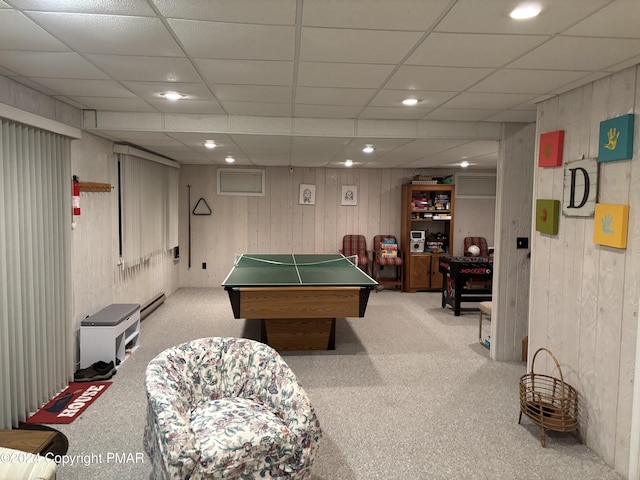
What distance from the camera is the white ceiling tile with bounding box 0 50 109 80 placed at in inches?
94.5

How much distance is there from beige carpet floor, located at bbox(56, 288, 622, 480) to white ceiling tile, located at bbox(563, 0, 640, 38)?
2331mm

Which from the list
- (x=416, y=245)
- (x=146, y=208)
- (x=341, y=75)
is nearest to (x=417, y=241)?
(x=416, y=245)

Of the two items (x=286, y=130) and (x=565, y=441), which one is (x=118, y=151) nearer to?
(x=286, y=130)

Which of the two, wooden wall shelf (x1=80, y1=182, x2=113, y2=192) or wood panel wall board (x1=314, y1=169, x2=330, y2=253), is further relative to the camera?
wood panel wall board (x1=314, y1=169, x2=330, y2=253)

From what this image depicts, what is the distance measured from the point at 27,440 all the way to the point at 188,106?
258 centimetres

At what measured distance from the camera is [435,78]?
2.75 m

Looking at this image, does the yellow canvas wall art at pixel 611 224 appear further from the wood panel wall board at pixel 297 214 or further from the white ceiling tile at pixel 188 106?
the wood panel wall board at pixel 297 214

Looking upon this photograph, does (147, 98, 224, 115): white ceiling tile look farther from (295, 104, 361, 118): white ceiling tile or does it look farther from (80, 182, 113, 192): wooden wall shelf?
(80, 182, 113, 192): wooden wall shelf

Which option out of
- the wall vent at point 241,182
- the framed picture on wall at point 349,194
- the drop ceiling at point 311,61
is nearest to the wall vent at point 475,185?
the framed picture on wall at point 349,194

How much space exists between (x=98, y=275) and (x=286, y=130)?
2324 millimetres

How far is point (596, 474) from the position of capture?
102 inches

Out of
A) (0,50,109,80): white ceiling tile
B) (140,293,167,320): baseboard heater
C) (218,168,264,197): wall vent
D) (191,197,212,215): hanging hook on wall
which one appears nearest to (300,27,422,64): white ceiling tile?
(0,50,109,80): white ceiling tile

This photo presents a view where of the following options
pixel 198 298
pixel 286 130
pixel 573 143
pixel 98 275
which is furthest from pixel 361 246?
pixel 573 143

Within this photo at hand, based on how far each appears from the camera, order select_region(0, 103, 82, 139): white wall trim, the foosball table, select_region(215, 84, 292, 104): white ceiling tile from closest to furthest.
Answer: select_region(0, 103, 82, 139): white wall trim, select_region(215, 84, 292, 104): white ceiling tile, the foosball table
